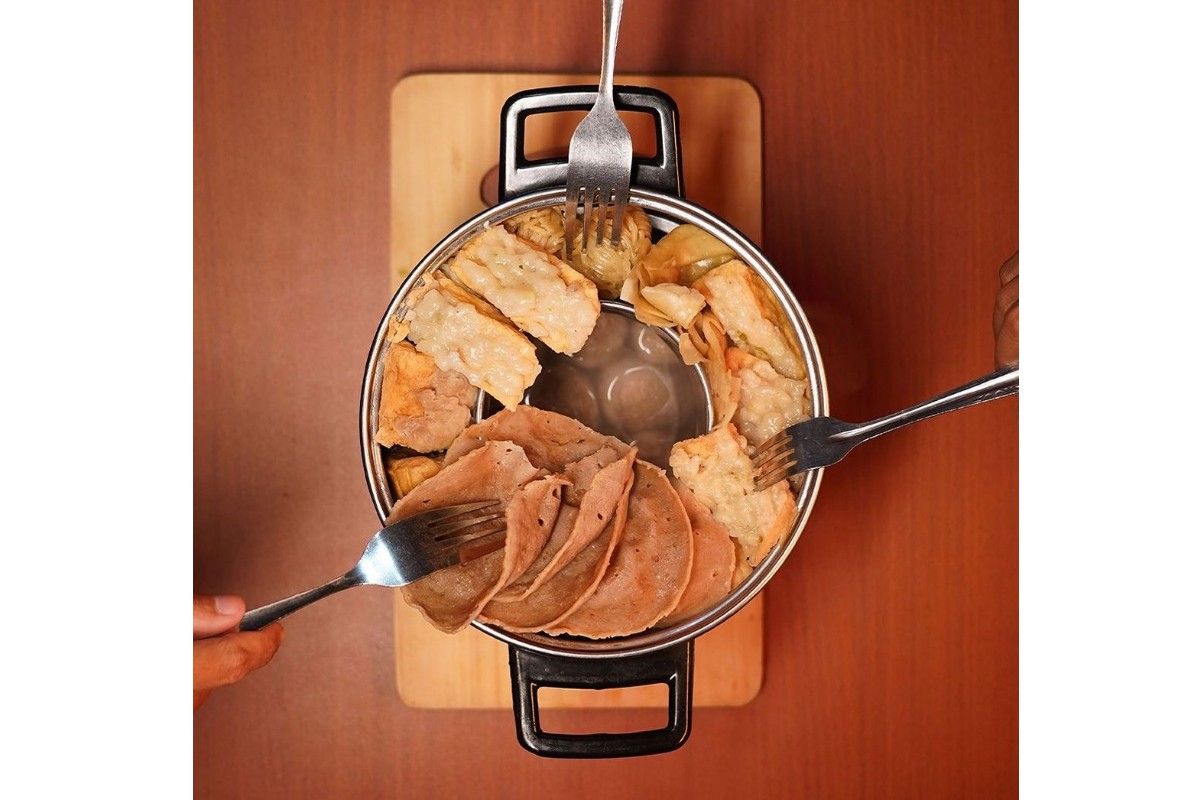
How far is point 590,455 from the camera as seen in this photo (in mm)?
683

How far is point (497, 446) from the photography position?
0.66 metres

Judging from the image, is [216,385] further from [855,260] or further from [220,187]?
[855,260]

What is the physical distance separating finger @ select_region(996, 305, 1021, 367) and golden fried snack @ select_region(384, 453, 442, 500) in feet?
1.50

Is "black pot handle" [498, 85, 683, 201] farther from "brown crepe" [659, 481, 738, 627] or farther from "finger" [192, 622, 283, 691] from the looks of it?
"finger" [192, 622, 283, 691]

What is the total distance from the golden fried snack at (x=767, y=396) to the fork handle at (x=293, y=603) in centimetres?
32

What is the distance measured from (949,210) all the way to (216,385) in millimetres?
719

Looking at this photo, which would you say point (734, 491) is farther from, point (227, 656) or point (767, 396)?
point (227, 656)

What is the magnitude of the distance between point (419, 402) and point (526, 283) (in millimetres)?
126

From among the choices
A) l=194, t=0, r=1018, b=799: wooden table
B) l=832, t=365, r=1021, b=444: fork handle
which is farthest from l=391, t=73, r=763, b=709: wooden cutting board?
l=832, t=365, r=1021, b=444: fork handle

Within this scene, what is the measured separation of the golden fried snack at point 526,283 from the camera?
0.64m

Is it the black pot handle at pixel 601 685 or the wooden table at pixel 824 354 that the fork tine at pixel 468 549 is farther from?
the wooden table at pixel 824 354

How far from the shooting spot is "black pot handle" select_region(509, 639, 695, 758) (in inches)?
24.9

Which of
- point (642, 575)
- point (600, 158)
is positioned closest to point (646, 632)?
point (642, 575)
